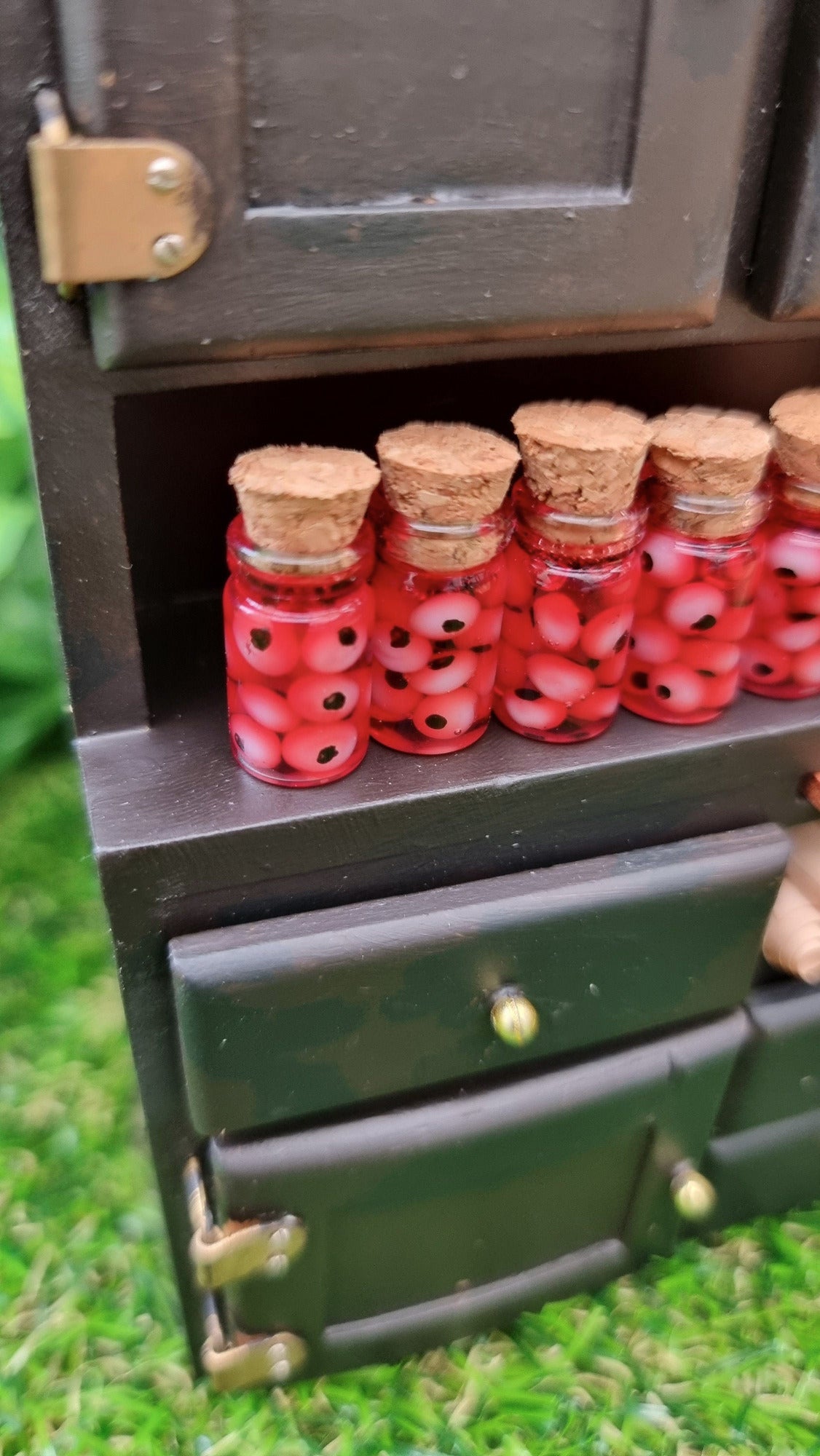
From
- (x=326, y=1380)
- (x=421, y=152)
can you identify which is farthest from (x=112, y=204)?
(x=326, y=1380)

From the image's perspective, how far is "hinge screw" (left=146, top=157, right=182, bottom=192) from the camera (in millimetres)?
561

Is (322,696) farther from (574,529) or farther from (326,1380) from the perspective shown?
(326,1380)

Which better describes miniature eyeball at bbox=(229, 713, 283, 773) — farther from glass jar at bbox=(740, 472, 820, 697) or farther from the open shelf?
glass jar at bbox=(740, 472, 820, 697)

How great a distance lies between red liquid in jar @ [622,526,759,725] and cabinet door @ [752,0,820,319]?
0.17 meters

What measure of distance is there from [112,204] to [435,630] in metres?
0.34

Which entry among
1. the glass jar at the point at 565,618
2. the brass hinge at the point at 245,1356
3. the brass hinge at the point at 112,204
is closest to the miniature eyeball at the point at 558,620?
the glass jar at the point at 565,618

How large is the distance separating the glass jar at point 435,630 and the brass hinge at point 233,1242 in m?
0.40

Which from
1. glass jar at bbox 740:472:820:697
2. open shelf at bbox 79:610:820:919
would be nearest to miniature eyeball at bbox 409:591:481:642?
open shelf at bbox 79:610:820:919

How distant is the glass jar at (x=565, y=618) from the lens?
77 cm

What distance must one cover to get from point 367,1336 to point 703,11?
3.62 ft

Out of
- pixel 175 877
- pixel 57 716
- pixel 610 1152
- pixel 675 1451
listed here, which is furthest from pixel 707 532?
pixel 57 716

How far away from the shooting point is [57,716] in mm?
1782

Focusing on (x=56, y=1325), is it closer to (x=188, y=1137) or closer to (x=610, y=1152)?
(x=188, y=1137)

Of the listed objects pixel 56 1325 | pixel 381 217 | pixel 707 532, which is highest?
pixel 381 217
